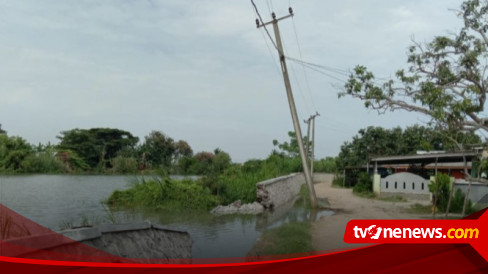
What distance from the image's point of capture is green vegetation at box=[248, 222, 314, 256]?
568 centimetres

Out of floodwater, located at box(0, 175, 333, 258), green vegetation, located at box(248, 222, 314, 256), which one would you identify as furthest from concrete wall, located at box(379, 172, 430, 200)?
green vegetation, located at box(248, 222, 314, 256)

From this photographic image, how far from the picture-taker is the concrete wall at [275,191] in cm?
1119

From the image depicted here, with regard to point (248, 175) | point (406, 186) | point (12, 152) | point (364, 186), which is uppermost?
point (12, 152)

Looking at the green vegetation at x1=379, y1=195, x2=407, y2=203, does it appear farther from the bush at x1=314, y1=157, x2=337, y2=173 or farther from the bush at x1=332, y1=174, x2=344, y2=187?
the bush at x1=314, y1=157, x2=337, y2=173

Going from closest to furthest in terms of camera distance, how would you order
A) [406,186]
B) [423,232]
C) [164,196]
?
1. [423,232]
2. [164,196]
3. [406,186]

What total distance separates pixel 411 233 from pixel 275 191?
33.6ft

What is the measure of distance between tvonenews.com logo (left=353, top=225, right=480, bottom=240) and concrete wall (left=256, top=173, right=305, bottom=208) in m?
9.08

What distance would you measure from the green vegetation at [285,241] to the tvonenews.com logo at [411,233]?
11.8ft

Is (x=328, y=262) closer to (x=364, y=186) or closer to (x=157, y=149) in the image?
(x=157, y=149)

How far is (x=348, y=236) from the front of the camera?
207cm

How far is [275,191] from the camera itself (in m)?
12.2

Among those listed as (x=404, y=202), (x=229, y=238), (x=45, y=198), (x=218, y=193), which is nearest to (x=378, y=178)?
(x=404, y=202)

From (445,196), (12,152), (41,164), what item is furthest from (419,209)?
(12,152)

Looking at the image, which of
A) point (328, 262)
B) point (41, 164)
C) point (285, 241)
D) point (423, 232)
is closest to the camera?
point (328, 262)
